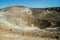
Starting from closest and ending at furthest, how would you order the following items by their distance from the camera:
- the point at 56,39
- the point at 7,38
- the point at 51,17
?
the point at 7,38 < the point at 56,39 < the point at 51,17

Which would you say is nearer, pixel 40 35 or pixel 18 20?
pixel 40 35

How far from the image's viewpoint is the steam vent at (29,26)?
29.4 metres

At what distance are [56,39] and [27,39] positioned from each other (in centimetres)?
473

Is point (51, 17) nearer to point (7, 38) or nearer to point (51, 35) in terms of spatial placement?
point (51, 35)

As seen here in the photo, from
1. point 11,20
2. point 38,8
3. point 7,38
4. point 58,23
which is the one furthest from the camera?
point 38,8

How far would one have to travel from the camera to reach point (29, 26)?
149 ft

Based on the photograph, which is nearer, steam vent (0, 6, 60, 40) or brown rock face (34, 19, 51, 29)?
steam vent (0, 6, 60, 40)

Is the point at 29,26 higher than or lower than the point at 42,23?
lower

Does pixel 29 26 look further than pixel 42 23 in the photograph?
No

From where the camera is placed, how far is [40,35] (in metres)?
30.1

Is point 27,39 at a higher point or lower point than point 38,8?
lower

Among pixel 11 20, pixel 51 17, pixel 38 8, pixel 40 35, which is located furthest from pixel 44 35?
pixel 38 8

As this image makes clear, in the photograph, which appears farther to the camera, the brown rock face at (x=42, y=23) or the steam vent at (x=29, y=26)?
the brown rock face at (x=42, y=23)

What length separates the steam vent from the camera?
29.4m
